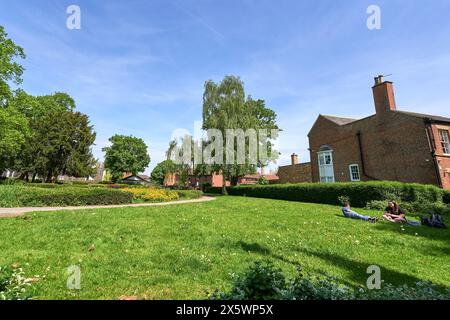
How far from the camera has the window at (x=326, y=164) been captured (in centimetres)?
3059

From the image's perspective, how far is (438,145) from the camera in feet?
69.6

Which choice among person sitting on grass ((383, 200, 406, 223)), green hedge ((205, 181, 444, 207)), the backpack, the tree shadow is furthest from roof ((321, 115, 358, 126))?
the tree shadow

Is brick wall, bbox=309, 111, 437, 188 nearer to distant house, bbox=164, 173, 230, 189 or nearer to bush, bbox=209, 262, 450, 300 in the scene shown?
bush, bbox=209, 262, 450, 300

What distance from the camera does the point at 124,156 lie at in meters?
59.4

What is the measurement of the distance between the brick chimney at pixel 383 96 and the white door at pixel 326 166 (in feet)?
25.6

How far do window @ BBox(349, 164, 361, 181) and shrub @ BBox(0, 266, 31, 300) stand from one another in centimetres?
2962

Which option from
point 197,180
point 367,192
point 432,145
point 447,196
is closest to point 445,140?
point 432,145

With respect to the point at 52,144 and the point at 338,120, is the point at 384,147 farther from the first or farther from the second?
the point at 52,144

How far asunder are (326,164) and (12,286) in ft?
105

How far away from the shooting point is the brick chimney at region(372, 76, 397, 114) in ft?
80.9

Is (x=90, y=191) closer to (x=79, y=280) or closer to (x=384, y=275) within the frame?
(x=79, y=280)

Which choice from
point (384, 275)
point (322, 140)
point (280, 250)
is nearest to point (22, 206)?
point (280, 250)

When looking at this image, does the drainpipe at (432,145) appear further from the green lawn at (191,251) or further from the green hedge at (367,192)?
the green lawn at (191,251)

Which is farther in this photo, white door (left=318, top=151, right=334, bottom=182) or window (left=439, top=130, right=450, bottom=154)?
white door (left=318, top=151, right=334, bottom=182)
